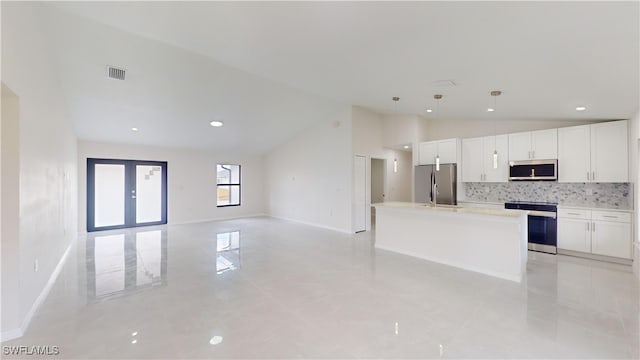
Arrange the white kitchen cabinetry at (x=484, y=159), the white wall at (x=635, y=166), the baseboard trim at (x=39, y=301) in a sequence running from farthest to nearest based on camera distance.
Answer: the white kitchen cabinetry at (x=484, y=159) → the white wall at (x=635, y=166) → the baseboard trim at (x=39, y=301)

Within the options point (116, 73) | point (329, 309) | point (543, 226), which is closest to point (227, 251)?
point (329, 309)

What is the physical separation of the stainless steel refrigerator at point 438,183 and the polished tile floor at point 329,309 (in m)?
1.94

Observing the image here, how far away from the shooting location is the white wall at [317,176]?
22.8ft

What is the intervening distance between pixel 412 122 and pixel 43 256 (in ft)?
23.3

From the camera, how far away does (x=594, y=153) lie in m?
4.62

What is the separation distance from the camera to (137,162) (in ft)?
25.8

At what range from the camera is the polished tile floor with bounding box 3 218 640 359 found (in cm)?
222

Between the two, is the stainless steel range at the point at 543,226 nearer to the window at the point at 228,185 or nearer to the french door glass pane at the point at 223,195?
the window at the point at 228,185

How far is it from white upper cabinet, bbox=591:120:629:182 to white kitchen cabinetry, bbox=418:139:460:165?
2.16 meters

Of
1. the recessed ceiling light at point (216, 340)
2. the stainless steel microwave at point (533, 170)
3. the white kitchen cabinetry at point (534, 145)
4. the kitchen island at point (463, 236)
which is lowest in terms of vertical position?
the recessed ceiling light at point (216, 340)

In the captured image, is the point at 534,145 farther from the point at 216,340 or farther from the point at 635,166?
the point at 216,340

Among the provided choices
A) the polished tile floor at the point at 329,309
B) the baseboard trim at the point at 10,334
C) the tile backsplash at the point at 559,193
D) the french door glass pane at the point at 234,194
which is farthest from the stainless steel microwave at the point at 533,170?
the french door glass pane at the point at 234,194

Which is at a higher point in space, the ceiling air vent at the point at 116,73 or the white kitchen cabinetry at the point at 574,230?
the ceiling air vent at the point at 116,73

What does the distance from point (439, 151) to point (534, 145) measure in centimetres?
174
